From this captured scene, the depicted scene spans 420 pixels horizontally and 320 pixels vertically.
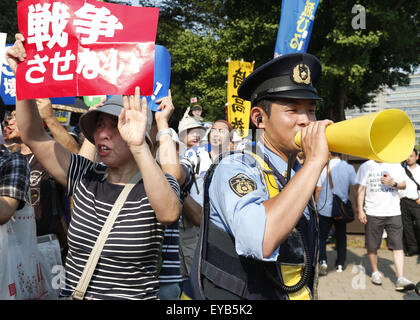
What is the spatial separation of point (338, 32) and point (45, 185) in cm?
A: 1431

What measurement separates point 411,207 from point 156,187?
732 cm

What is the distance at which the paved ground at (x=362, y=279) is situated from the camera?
606 centimetres

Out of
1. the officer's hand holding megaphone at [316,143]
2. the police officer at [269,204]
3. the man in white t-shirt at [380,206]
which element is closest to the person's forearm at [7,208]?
the police officer at [269,204]

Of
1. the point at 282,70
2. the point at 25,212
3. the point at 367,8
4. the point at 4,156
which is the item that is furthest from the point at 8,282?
the point at 367,8

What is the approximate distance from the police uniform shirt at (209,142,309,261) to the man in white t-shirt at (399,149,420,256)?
21.9 feet

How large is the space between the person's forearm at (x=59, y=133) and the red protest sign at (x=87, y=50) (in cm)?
93

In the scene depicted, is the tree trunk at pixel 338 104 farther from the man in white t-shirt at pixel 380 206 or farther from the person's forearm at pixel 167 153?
the person's forearm at pixel 167 153

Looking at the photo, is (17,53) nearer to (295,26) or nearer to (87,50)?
(87,50)

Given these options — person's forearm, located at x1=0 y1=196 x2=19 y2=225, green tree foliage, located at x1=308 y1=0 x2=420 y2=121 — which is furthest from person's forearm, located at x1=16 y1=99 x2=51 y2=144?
green tree foliage, located at x1=308 y1=0 x2=420 y2=121

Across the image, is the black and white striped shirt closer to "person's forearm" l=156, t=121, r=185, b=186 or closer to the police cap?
"person's forearm" l=156, t=121, r=185, b=186

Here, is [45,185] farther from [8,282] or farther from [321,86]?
[321,86]

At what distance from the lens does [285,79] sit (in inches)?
76.1
